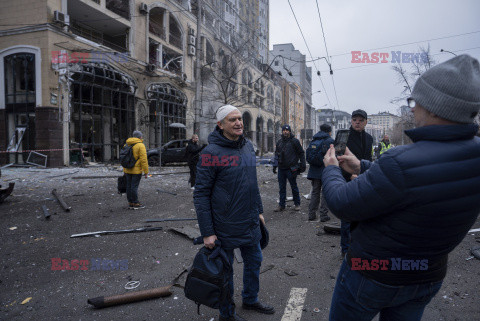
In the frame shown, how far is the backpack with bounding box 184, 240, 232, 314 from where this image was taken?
2.57 m

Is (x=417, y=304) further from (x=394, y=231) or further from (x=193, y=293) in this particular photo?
(x=193, y=293)

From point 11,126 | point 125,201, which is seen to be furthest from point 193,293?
point 11,126

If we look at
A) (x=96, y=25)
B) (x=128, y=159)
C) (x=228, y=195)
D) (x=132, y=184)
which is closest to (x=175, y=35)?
(x=96, y=25)

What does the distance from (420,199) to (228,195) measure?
69.0 inches

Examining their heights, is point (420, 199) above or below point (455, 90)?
below

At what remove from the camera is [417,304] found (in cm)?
152

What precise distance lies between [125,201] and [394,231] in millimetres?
8653

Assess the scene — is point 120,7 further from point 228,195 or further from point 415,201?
point 415,201

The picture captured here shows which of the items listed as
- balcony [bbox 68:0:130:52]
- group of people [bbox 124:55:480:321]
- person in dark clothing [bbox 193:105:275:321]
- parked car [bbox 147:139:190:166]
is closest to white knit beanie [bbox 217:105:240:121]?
person in dark clothing [bbox 193:105:275:321]

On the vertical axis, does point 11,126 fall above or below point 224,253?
above

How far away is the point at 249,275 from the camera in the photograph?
308cm

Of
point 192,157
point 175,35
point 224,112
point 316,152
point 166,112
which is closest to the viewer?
point 224,112

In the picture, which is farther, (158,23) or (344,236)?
(158,23)

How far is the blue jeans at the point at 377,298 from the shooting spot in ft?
4.81
